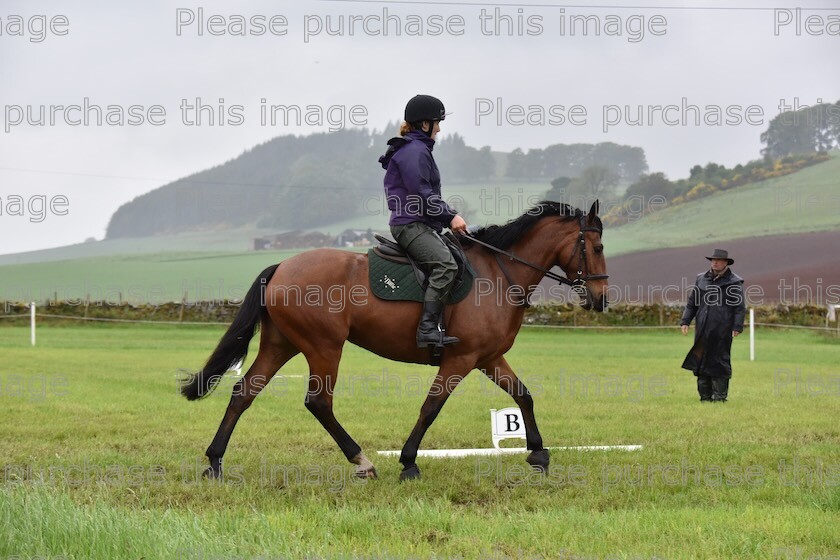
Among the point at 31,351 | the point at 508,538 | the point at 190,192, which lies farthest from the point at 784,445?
the point at 190,192

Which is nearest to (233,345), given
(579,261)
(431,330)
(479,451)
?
(431,330)

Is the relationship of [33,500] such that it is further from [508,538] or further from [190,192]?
[190,192]

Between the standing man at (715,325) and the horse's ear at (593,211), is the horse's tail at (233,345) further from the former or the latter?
the standing man at (715,325)

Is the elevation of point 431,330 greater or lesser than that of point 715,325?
greater

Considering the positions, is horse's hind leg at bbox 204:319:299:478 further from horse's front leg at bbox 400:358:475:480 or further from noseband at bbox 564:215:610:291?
noseband at bbox 564:215:610:291

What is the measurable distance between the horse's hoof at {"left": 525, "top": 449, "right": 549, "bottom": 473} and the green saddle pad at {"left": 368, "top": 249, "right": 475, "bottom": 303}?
138 centimetres

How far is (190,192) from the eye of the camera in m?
157

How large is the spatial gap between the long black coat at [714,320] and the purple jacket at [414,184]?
629 centimetres

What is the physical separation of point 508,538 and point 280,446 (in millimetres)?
4008

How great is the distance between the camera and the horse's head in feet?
21.8

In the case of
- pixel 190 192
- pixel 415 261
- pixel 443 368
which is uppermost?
pixel 190 192

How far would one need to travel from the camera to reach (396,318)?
6.40m

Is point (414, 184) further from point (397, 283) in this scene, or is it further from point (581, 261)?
point (581, 261)

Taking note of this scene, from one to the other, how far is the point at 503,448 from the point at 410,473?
1.60 m
